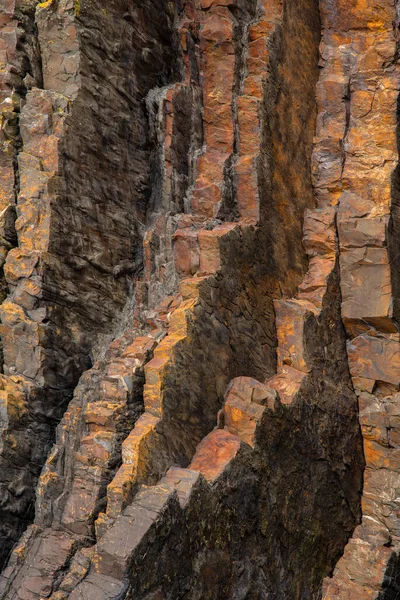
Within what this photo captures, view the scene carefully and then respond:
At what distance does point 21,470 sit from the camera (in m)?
8.73

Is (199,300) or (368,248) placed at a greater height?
(368,248)

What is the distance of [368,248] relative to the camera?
10.6 m

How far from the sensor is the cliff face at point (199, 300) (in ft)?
27.1

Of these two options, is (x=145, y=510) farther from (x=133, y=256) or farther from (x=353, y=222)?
(x=353, y=222)

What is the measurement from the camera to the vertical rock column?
10336mm

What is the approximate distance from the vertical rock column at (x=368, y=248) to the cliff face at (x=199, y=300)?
0.03 metres

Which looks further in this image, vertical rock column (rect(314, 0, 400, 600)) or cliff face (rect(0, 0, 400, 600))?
vertical rock column (rect(314, 0, 400, 600))

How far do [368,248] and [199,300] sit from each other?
3023mm

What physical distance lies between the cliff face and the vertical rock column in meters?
0.03

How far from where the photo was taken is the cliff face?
326 inches

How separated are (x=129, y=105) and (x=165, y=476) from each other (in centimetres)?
520

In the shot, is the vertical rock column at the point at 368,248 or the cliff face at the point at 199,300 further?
the vertical rock column at the point at 368,248

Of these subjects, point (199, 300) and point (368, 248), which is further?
point (368, 248)

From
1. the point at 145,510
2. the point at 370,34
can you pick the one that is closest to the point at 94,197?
the point at 145,510
